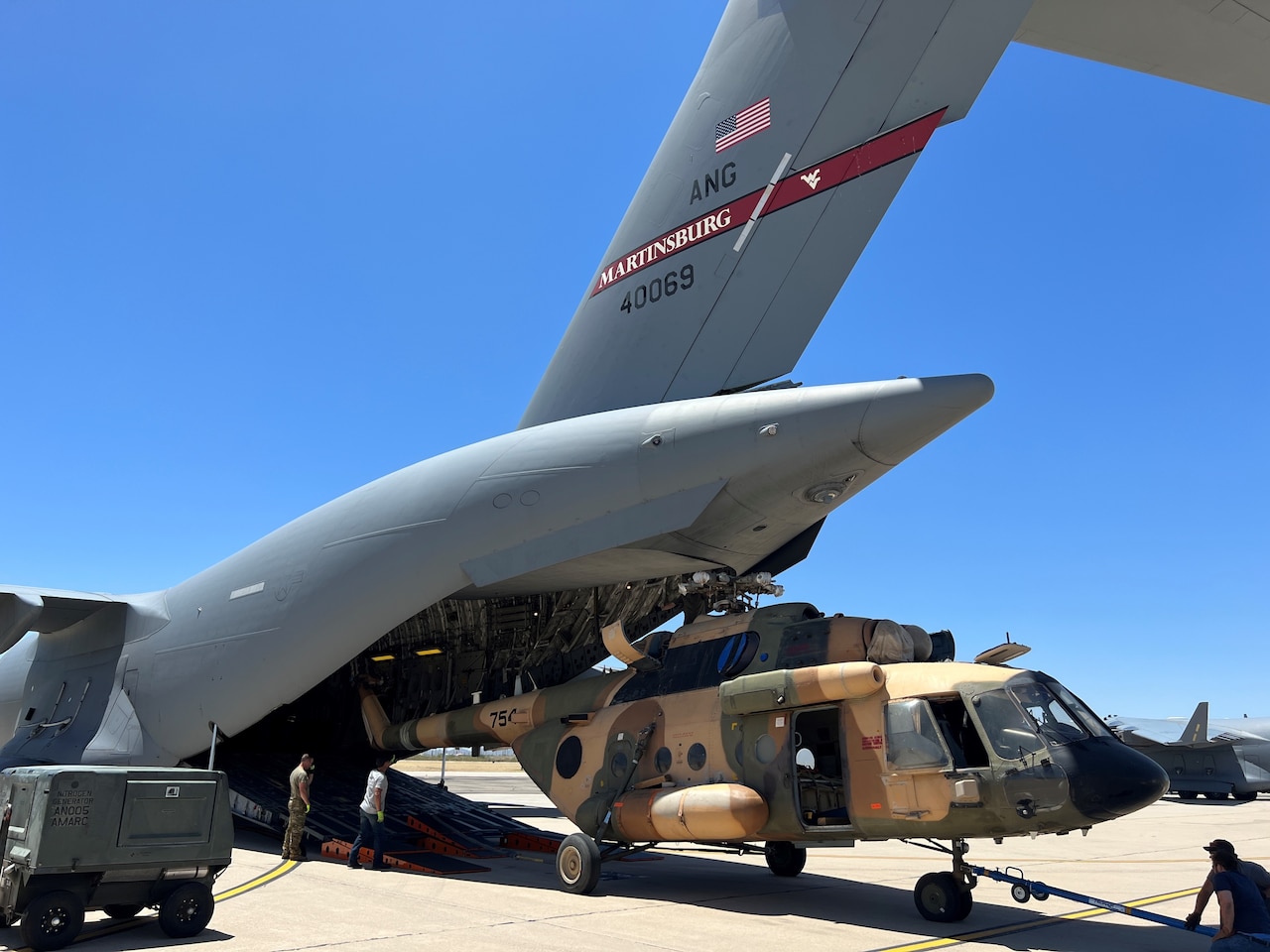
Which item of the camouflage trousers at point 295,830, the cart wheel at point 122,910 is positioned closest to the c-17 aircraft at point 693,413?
the camouflage trousers at point 295,830

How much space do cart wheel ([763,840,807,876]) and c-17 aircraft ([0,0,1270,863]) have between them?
11.7 ft

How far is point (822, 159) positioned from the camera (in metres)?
11.1

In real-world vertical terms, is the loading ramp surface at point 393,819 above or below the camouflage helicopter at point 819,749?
below

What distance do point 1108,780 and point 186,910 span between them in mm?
7777

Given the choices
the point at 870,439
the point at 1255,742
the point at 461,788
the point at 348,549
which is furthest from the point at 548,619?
the point at 1255,742

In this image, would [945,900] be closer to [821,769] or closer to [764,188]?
[821,769]

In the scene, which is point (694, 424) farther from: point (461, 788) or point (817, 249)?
point (461, 788)

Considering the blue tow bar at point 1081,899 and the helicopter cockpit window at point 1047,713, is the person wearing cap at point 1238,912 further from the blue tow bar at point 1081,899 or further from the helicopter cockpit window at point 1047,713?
the helicopter cockpit window at point 1047,713

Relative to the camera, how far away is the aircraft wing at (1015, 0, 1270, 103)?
11.6 meters

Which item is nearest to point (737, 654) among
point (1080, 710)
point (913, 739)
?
point (913, 739)

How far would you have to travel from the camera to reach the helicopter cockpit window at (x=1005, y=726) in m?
8.34

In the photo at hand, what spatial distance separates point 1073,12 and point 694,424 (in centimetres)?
723

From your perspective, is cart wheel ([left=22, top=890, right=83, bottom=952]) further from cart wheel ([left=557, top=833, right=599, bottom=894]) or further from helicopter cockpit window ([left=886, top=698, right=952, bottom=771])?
helicopter cockpit window ([left=886, top=698, right=952, bottom=771])

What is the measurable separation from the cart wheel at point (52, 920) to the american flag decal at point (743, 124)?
1059cm
